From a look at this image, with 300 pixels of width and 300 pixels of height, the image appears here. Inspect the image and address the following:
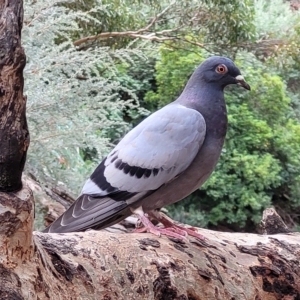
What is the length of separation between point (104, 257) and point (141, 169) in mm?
357

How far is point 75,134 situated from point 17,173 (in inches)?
48.1

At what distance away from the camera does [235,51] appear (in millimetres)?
3184

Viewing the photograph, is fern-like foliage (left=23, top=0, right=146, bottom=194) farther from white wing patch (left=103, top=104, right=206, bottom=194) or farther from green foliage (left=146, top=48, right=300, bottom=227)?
green foliage (left=146, top=48, right=300, bottom=227)

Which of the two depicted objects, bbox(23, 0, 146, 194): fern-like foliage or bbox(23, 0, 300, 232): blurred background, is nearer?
bbox(23, 0, 146, 194): fern-like foliage

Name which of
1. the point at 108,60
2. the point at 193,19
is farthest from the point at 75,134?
the point at 193,19

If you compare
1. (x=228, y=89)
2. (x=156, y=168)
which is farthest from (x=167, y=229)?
(x=228, y=89)

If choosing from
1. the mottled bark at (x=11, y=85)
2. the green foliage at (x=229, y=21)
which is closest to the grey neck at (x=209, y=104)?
the mottled bark at (x=11, y=85)

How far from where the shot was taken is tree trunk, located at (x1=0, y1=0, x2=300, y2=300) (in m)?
0.74

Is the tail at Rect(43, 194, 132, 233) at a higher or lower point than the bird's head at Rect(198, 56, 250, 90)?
lower

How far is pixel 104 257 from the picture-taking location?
0.97 metres

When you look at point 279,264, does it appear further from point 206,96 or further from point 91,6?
point 91,6

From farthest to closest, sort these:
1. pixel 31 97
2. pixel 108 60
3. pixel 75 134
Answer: pixel 108 60 < pixel 75 134 < pixel 31 97

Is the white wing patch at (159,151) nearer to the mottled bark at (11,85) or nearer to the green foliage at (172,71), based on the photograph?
the mottled bark at (11,85)

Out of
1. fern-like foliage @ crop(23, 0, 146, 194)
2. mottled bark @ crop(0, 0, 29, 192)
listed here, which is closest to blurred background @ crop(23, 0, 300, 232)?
fern-like foliage @ crop(23, 0, 146, 194)
